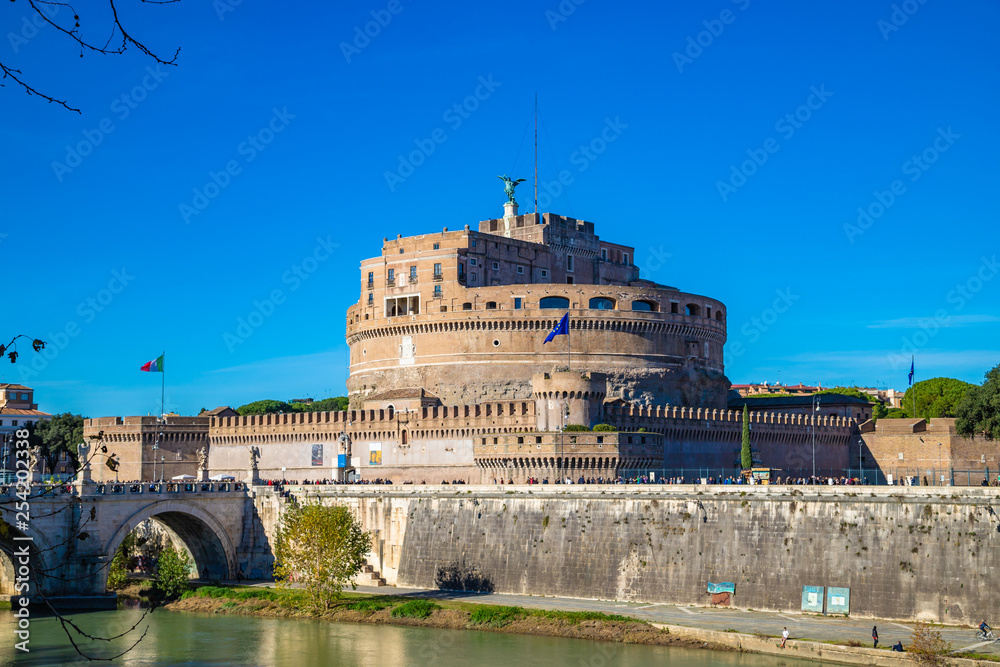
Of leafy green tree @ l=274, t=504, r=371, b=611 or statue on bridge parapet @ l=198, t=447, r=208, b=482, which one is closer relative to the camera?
leafy green tree @ l=274, t=504, r=371, b=611

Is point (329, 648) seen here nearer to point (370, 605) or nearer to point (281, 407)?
point (370, 605)

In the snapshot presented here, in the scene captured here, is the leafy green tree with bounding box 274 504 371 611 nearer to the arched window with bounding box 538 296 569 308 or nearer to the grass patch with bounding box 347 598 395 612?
the grass patch with bounding box 347 598 395 612

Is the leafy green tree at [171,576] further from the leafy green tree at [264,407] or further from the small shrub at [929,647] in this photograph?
the leafy green tree at [264,407]

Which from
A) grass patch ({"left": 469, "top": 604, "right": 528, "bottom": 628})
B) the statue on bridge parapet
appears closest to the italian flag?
the statue on bridge parapet

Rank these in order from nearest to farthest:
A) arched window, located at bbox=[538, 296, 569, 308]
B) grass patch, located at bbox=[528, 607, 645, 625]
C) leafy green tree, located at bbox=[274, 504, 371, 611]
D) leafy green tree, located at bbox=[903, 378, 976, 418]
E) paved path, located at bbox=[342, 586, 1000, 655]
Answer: paved path, located at bbox=[342, 586, 1000, 655]
grass patch, located at bbox=[528, 607, 645, 625]
leafy green tree, located at bbox=[274, 504, 371, 611]
arched window, located at bbox=[538, 296, 569, 308]
leafy green tree, located at bbox=[903, 378, 976, 418]

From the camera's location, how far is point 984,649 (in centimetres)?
3167

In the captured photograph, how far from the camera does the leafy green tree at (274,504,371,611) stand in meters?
44.1

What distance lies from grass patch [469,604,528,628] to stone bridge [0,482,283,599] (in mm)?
15795

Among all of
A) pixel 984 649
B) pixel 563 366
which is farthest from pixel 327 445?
pixel 984 649

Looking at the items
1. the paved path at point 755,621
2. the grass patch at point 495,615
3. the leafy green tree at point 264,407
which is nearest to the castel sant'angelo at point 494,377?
the paved path at point 755,621

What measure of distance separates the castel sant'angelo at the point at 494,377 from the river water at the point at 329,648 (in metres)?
16.7

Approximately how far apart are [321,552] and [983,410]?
132 ft

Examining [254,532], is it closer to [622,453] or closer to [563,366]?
[622,453]

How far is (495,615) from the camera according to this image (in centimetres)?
4028
